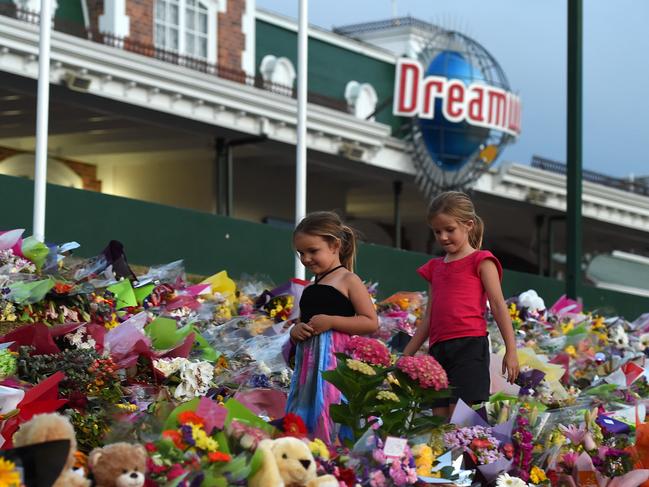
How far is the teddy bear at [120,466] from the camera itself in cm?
372

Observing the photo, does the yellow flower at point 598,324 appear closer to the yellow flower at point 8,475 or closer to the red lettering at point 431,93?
the yellow flower at point 8,475

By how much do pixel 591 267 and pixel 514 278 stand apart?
11372 millimetres

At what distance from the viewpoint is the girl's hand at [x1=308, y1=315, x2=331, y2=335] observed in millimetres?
5414

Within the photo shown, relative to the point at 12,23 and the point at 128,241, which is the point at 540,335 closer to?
the point at 128,241

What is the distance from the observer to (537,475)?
5.26m

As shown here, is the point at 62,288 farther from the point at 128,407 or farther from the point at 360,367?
the point at 360,367

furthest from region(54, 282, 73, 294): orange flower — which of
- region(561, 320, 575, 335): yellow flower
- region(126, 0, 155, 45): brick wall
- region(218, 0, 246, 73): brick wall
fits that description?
region(218, 0, 246, 73): brick wall

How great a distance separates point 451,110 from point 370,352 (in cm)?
1962

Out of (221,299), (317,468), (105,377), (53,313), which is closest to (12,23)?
(221,299)

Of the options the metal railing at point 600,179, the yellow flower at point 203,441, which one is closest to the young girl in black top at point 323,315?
the yellow flower at point 203,441

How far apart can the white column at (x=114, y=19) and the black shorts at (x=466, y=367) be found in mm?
13723

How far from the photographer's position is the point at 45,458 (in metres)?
3.61

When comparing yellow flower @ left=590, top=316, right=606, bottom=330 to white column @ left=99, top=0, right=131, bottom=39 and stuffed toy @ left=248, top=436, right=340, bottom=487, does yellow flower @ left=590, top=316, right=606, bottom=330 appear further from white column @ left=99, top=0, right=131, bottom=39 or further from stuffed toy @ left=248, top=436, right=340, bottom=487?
white column @ left=99, top=0, right=131, bottom=39

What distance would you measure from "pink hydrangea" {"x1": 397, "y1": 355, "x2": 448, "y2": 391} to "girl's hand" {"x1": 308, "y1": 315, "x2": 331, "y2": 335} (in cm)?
77
